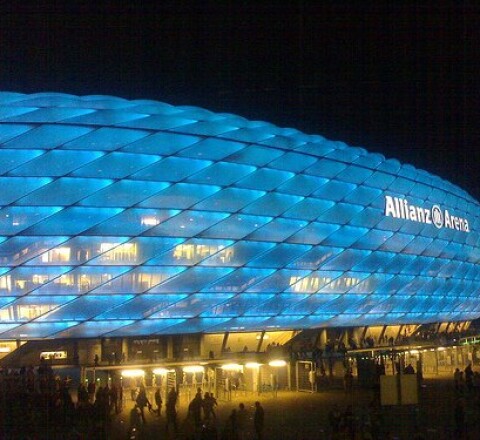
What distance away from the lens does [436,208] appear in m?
42.2

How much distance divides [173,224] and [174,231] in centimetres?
28

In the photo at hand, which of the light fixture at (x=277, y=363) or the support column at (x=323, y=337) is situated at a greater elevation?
the support column at (x=323, y=337)

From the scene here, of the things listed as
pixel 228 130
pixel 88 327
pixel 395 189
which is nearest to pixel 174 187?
pixel 228 130

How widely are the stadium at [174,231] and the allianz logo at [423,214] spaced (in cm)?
86

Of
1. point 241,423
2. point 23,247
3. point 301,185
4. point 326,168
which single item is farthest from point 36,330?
point 326,168

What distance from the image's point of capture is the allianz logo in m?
37.3

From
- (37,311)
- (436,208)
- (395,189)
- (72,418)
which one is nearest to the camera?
(72,418)

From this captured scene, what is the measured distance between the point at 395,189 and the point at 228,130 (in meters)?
12.0

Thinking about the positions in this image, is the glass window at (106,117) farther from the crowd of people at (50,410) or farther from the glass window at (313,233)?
the crowd of people at (50,410)

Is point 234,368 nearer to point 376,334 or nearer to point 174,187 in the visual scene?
point 174,187

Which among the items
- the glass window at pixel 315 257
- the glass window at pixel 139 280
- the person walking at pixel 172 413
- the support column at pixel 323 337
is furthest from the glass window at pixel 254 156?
the person walking at pixel 172 413

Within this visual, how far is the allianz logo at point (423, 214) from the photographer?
37344mm

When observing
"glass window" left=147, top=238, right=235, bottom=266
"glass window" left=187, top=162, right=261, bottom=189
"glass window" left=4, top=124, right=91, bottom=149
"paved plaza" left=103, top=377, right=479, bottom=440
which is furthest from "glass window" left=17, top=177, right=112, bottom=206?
"paved plaza" left=103, top=377, right=479, bottom=440

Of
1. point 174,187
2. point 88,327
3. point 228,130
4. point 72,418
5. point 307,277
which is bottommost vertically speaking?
point 72,418
